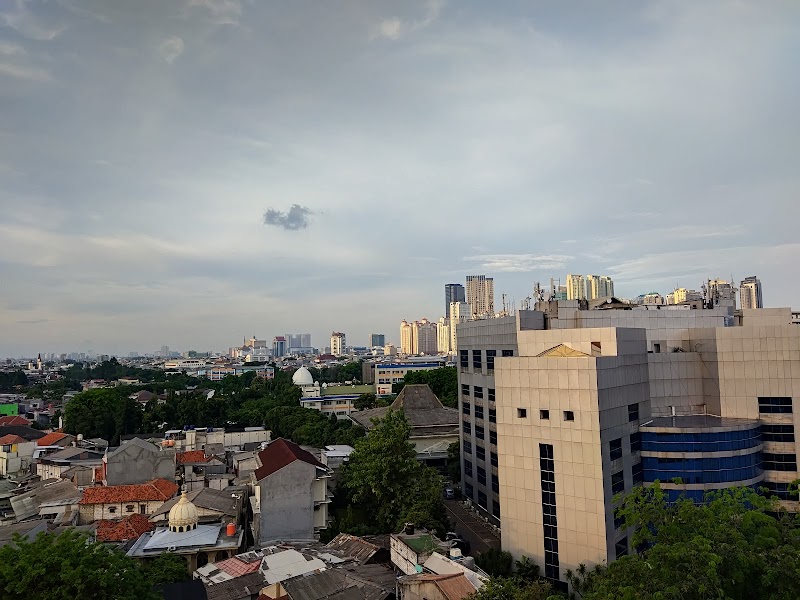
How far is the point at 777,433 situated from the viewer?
2566 cm

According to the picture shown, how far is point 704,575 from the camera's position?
11.8m

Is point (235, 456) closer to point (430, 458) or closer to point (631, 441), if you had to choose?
point (430, 458)

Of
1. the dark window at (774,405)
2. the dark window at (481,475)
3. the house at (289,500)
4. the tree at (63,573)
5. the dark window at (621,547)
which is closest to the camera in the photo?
the tree at (63,573)

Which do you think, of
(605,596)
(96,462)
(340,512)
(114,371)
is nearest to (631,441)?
(605,596)

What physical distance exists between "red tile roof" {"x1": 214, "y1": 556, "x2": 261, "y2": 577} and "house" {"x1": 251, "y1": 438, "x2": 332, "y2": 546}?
5229 millimetres

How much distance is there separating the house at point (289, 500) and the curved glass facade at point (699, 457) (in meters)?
16.1

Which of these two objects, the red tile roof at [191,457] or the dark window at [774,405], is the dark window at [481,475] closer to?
the dark window at [774,405]

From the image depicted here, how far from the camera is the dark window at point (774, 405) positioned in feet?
84.3

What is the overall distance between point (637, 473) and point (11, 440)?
5113 cm

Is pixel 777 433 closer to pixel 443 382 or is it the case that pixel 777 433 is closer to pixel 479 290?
pixel 443 382

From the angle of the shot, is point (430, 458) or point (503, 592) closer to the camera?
point (503, 592)

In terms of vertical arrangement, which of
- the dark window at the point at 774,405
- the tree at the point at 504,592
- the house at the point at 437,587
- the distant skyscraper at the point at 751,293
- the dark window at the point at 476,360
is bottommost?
the house at the point at 437,587

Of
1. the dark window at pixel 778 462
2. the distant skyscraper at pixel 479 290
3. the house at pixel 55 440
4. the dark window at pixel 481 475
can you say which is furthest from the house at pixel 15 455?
the distant skyscraper at pixel 479 290

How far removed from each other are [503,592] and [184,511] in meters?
17.6
